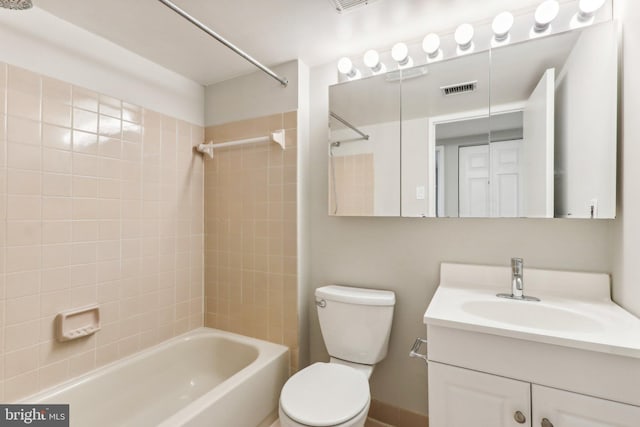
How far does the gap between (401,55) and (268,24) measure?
69cm

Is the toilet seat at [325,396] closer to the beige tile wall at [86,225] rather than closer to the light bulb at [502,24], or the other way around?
the beige tile wall at [86,225]

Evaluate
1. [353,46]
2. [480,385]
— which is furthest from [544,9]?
[480,385]

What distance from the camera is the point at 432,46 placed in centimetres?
151

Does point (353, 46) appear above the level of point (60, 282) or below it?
above

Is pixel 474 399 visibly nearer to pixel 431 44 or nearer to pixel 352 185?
pixel 352 185

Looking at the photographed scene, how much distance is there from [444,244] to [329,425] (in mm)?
996

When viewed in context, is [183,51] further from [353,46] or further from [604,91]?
[604,91]

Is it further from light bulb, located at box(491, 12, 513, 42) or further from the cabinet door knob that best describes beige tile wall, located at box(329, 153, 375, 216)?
the cabinet door knob

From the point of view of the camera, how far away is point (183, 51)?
1748mm

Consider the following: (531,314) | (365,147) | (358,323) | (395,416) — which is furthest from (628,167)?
(395,416)

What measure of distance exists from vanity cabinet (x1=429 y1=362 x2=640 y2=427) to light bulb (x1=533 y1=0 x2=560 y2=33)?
4.74ft

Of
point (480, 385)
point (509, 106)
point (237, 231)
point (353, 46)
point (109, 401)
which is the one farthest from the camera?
point (237, 231)

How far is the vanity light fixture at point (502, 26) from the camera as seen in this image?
1357mm

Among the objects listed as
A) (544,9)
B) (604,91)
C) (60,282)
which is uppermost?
(544,9)
